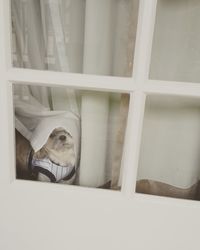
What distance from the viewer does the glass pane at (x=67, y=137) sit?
708 mm

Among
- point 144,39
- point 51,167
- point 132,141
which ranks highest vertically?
point 144,39

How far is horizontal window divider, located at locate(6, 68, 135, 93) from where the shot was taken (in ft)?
1.98

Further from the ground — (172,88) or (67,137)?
(172,88)

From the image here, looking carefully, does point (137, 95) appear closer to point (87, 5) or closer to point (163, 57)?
point (163, 57)

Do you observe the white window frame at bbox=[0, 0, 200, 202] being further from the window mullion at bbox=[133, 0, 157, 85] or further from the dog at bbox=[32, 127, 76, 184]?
the dog at bbox=[32, 127, 76, 184]

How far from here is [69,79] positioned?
61 centimetres

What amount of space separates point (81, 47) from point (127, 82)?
177mm

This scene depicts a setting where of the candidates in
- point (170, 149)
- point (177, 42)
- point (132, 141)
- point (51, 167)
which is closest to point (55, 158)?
point (51, 167)

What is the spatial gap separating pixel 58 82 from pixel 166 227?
495 mm

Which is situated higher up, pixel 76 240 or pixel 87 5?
pixel 87 5

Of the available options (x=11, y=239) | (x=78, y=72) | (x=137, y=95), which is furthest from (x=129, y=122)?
(x=11, y=239)

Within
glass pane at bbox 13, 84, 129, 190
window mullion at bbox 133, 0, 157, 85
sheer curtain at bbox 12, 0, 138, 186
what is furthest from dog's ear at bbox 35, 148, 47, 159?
window mullion at bbox 133, 0, 157, 85

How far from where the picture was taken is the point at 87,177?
0.76m

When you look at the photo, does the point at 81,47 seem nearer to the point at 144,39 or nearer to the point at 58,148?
the point at 144,39
